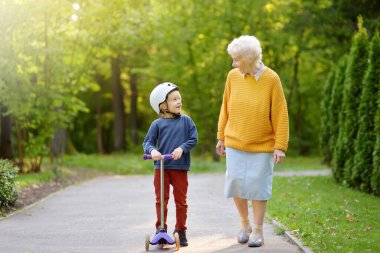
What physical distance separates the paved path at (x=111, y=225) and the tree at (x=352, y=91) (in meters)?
2.80

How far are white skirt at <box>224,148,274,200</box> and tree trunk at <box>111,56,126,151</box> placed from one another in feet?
90.8

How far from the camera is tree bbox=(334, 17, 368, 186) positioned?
563 inches

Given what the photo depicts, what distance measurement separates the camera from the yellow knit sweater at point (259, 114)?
291 inches

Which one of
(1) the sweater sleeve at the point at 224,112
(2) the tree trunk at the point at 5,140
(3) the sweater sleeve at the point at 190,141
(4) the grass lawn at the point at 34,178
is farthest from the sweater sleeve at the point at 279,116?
(2) the tree trunk at the point at 5,140

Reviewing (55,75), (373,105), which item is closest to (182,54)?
(55,75)

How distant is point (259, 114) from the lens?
743cm

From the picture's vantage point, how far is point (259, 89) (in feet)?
24.4

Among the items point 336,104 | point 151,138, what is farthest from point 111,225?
point 336,104

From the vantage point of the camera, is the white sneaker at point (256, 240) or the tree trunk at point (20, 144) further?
the tree trunk at point (20, 144)

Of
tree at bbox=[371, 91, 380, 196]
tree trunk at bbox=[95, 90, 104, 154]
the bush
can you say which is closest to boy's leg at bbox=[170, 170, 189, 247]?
the bush

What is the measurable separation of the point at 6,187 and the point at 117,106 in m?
24.9

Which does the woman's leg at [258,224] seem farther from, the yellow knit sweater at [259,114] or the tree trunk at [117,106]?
the tree trunk at [117,106]

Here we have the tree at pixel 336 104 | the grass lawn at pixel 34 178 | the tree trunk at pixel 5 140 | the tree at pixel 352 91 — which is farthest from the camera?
the tree trunk at pixel 5 140

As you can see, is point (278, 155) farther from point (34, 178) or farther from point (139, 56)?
point (139, 56)
